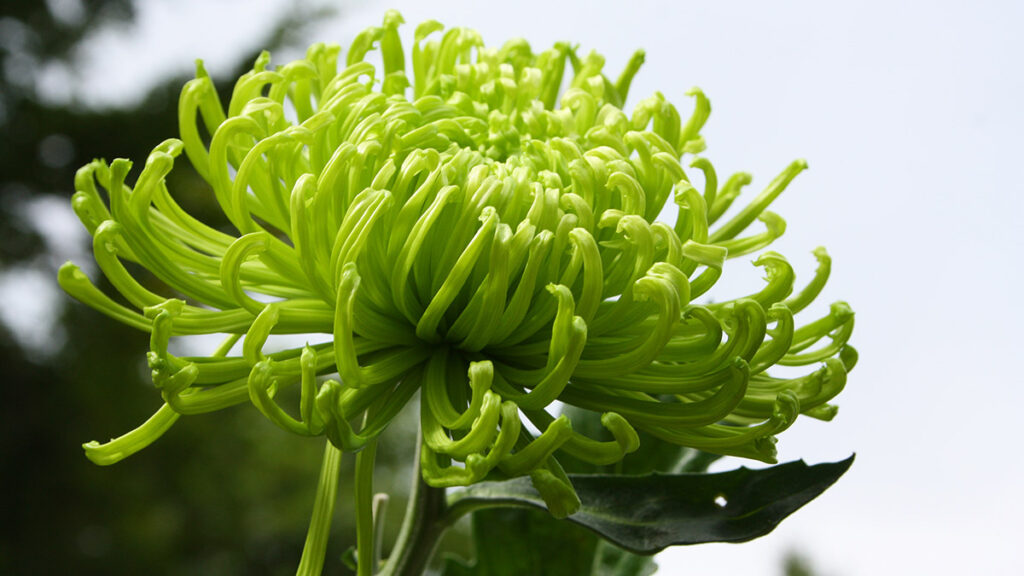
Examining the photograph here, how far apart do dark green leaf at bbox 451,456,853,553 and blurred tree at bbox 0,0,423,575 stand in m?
7.19

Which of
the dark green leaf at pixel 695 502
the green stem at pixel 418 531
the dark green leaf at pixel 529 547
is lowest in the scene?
the dark green leaf at pixel 529 547

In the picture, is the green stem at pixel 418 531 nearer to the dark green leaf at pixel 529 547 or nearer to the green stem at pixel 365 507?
the green stem at pixel 365 507

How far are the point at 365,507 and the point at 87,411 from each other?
8.64m

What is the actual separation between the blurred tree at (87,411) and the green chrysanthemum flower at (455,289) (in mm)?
7039

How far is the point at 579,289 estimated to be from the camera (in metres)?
0.83

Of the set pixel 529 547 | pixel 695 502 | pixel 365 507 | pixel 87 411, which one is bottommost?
pixel 87 411

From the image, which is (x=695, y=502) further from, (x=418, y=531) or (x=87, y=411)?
(x=87, y=411)

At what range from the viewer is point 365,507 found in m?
0.79

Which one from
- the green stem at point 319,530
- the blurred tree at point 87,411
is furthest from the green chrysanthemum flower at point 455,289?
the blurred tree at point 87,411

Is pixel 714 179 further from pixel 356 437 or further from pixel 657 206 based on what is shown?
pixel 356 437

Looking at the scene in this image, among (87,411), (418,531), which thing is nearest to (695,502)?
(418,531)

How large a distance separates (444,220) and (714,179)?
27 centimetres

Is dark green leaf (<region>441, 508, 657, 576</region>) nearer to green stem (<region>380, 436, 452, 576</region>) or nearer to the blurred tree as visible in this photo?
green stem (<region>380, 436, 452, 576</region>)

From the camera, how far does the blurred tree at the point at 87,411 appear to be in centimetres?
809
